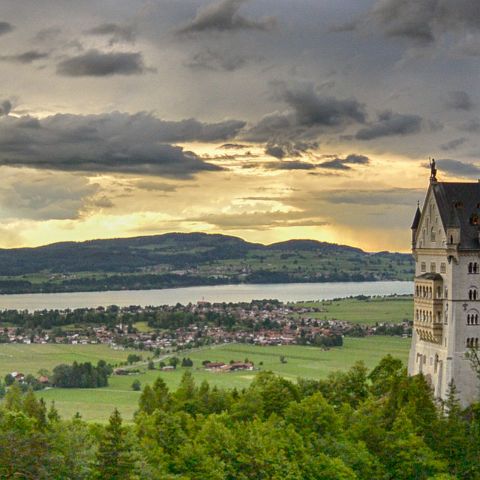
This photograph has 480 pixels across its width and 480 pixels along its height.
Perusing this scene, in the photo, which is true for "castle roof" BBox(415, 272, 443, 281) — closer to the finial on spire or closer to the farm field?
the finial on spire

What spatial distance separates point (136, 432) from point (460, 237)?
29913mm

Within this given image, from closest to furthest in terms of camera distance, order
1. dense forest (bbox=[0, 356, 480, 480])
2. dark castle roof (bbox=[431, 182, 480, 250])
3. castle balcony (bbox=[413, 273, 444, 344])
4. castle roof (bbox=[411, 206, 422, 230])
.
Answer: dense forest (bbox=[0, 356, 480, 480])
dark castle roof (bbox=[431, 182, 480, 250])
castle balcony (bbox=[413, 273, 444, 344])
castle roof (bbox=[411, 206, 422, 230])

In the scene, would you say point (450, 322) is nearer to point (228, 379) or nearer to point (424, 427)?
point (424, 427)

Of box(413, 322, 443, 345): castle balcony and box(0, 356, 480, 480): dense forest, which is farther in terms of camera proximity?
box(413, 322, 443, 345): castle balcony

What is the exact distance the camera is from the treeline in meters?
163

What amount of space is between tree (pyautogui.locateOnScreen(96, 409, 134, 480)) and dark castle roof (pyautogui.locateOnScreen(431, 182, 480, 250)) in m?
34.9

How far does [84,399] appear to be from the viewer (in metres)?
147

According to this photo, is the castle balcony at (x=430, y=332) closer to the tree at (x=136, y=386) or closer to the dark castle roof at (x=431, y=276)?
the dark castle roof at (x=431, y=276)

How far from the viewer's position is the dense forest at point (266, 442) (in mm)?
53406

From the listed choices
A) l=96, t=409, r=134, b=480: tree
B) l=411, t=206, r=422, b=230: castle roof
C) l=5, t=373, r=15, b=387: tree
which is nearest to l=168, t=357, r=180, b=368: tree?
l=5, t=373, r=15, b=387: tree

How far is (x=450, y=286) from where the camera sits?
77.0 m

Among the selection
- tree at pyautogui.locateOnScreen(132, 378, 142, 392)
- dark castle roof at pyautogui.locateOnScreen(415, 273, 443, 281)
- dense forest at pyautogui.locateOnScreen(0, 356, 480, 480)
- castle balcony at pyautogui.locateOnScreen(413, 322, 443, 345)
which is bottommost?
tree at pyautogui.locateOnScreen(132, 378, 142, 392)

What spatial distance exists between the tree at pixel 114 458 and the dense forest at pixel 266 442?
2.3 inches

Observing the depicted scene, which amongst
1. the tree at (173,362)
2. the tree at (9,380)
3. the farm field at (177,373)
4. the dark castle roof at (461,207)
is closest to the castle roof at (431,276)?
the dark castle roof at (461,207)
